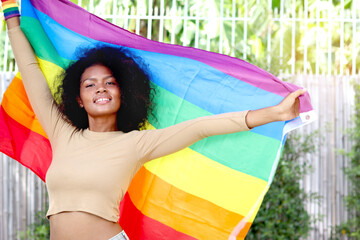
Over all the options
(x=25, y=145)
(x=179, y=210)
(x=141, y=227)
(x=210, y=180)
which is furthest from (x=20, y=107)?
(x=210, y=180)

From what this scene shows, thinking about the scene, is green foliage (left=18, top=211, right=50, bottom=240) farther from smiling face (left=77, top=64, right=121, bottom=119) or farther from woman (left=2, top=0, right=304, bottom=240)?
smiling face (left=77, top=64, right=121, bottom=119)

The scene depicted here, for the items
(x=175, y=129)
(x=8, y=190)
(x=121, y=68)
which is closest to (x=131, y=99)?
(x=121, y=68)

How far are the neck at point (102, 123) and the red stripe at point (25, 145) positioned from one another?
2.06 ft

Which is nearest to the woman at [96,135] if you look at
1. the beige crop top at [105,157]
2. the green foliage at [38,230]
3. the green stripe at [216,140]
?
the beige crop top at [105,157]

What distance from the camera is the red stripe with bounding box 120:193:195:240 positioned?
146 inches

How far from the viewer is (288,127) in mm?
3473

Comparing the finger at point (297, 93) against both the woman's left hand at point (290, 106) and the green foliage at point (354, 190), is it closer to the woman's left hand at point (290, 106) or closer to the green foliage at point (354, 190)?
the woman's left hand at point (290, 106)

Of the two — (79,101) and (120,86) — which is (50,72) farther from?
(120,86)

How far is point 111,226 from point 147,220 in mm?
563

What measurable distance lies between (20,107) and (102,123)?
86 cm

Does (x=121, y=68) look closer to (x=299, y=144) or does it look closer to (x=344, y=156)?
(x=299, y=144)

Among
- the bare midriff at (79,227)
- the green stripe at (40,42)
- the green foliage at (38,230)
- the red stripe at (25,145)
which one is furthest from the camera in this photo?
the green foliage at (38,230)

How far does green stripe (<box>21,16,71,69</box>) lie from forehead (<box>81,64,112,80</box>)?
1.17 ft

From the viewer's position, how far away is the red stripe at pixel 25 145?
3.95 m
